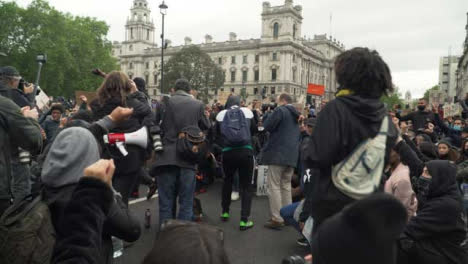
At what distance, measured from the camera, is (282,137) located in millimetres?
5594

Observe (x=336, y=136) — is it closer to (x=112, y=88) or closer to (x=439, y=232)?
(x=439, y=232)

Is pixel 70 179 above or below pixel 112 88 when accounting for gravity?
below

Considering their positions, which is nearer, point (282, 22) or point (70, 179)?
→ point (70, 179)

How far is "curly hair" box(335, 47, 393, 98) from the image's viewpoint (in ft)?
7.58

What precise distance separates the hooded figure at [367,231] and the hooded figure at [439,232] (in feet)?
7.03

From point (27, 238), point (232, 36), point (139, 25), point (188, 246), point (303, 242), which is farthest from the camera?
point (139, 25)

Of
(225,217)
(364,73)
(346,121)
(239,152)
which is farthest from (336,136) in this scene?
(225,217)

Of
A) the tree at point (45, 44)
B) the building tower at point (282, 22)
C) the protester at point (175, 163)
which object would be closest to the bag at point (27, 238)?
the protester at point (175, 163)

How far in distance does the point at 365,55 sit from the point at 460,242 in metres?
2.03

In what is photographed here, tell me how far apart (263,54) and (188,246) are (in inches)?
3271

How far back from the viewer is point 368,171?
2.22 meters

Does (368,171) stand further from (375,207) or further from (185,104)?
(185,104)

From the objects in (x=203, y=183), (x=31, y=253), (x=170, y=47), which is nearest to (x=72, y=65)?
(x=203, y=183)

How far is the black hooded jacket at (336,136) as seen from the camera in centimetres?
222
